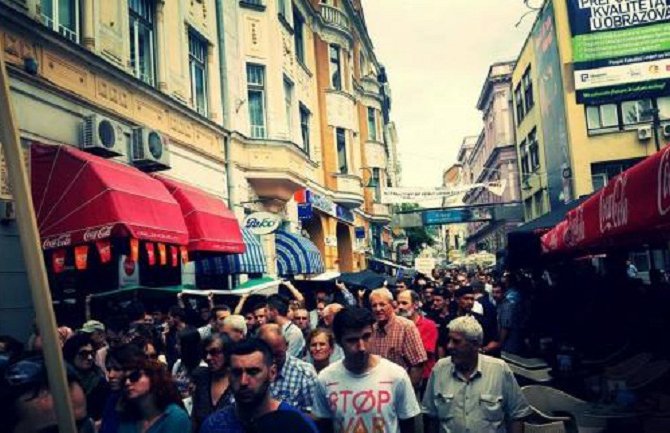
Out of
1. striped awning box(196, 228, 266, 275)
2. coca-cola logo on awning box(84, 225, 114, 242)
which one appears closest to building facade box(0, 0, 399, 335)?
coca-cola logo on awning box(84, 225, 114, 242)

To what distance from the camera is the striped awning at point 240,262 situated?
15.5m

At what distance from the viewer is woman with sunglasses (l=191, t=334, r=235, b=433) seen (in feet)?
15.8

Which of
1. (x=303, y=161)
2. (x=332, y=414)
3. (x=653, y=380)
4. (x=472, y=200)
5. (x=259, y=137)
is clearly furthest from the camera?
(x=472, y=200)

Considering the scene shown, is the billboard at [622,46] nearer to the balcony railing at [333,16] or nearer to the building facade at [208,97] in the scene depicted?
the balcony railing at [333,16]

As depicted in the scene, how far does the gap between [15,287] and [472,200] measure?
8367 cm

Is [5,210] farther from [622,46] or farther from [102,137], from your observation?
[622,46]

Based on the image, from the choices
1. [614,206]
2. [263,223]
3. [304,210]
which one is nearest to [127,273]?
[263,223]

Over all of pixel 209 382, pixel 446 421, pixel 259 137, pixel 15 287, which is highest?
pixel 259 137

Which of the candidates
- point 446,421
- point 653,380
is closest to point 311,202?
point 653,380

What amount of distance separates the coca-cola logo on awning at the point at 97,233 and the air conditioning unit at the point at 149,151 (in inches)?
127

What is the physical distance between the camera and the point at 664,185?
417 cm

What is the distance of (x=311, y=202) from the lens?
23578mm

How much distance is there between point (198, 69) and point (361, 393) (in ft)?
45.2

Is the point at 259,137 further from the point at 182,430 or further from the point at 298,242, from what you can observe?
the point at 182,430
